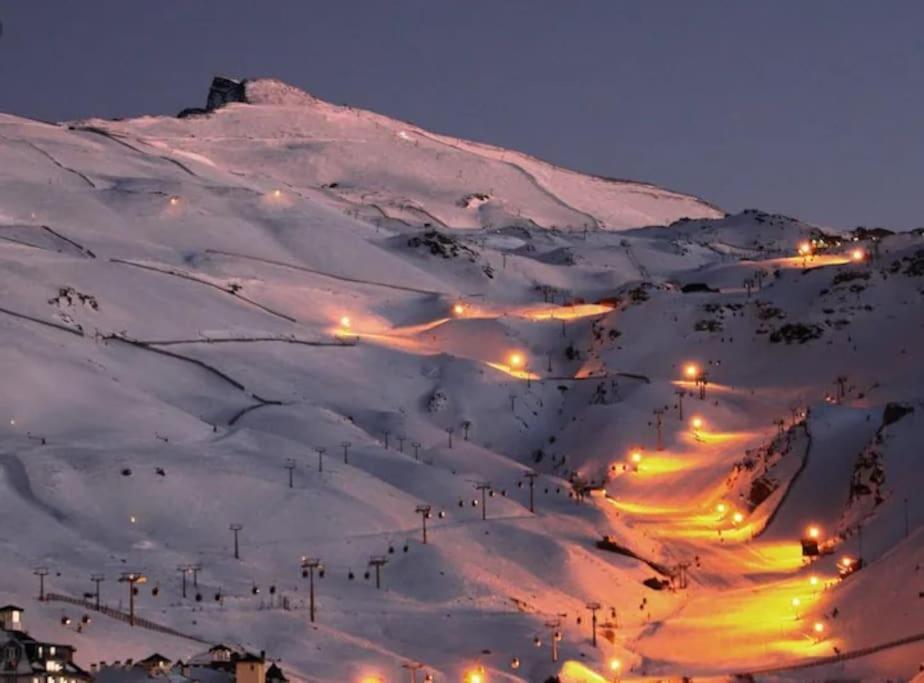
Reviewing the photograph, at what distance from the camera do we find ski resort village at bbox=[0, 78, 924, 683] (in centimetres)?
5753

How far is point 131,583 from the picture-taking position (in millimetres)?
56812

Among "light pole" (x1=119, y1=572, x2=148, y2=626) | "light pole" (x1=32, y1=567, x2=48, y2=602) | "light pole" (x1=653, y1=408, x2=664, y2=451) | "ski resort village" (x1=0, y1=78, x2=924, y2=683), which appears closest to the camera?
"light pole" (x1=32, y1=567, x2=48, y2=602)

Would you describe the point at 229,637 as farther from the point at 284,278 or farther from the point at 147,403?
the point at 284,278

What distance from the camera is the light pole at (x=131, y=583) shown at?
5508 cm

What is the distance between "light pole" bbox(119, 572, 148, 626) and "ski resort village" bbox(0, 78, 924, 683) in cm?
15

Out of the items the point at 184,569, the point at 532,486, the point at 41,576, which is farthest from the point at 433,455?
the point at 41,576

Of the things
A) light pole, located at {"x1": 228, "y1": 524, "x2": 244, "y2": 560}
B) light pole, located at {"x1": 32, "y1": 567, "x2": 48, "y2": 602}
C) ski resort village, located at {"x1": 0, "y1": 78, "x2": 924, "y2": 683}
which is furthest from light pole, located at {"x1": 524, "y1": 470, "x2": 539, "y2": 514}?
light pole, located at {"x1": 32, "y1": 567, "x2": 48, "y2": 602}

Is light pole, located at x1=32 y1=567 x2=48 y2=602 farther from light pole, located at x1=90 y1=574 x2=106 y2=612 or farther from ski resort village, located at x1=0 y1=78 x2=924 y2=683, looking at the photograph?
light pole, located at x1=90 y1=574 x2=106 y2=612

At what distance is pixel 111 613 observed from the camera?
5497 centimetres

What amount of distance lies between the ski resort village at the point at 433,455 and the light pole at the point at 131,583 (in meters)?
0.15

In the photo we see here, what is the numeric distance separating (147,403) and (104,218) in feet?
162

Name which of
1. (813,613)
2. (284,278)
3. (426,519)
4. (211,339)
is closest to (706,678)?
(813,613)

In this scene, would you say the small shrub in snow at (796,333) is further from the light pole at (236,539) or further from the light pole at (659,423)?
the light pole at (236,539)

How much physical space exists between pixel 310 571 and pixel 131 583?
268 inches
